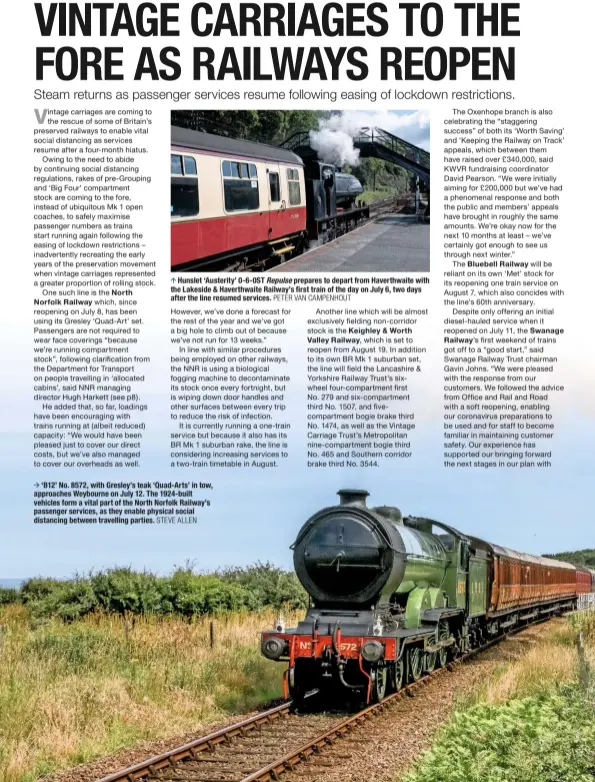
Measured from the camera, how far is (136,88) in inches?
439

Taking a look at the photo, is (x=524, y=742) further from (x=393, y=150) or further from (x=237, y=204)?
(x=393, y=150)

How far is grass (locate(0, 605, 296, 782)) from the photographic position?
7.94m

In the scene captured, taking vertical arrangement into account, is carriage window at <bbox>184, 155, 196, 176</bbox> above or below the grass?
above

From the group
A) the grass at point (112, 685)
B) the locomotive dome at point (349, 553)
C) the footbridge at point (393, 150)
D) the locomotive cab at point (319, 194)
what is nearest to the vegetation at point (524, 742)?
the locomotive dome at point (349, 553)

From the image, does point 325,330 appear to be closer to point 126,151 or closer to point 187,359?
point 187,359

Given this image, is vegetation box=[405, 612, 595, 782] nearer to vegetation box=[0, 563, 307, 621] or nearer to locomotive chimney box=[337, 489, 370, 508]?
locomotive chimney box=[337, 489, 370, 508]

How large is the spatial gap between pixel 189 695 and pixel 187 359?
3.85 meters

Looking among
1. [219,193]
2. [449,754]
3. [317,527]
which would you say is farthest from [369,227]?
[449,754]

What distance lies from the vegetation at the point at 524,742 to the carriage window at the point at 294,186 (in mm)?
9963

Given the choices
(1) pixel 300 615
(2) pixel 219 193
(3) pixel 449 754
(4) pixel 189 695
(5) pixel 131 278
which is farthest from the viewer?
(1) pixel 300 615

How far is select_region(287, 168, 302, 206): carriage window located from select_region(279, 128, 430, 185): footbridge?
1268mm

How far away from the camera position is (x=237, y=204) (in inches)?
511

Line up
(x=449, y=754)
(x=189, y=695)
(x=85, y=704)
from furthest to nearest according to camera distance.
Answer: (x=189, y=695) → (x=85, y=704) → (x=449, y=754)

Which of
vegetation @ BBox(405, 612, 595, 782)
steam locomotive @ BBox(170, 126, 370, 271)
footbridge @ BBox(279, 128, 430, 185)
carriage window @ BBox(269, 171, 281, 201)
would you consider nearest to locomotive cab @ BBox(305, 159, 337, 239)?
steam locomotive @ BBox(170, 126, 370, 271)
